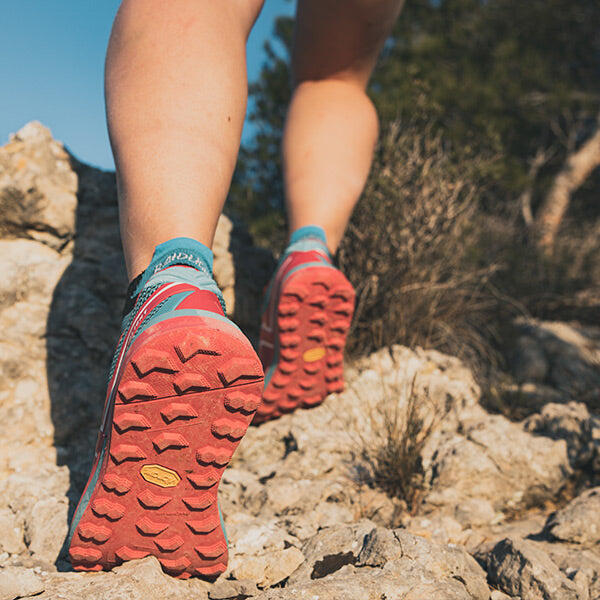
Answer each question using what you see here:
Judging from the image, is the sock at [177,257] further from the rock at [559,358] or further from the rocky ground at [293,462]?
the rock at [559,358]

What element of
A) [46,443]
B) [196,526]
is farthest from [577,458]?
[46,443]

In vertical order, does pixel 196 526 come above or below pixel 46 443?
below

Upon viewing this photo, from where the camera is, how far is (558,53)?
7.47 metres

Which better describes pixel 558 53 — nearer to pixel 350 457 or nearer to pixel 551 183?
pixel 551 183

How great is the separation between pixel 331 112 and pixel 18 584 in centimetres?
164

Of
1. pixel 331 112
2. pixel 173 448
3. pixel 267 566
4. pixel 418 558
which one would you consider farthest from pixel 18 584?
pixel 331 112

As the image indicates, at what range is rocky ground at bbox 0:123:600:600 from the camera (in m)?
1.09

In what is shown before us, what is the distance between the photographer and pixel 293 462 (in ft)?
5.37

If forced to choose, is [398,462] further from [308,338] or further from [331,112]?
[331,112]

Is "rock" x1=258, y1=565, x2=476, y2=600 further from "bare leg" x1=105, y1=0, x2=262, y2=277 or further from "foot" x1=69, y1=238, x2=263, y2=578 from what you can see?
"bare leg" x1=105, y1=0, x2=262, y2=277

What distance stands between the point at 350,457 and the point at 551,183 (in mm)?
6398

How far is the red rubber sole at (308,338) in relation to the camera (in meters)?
1.60

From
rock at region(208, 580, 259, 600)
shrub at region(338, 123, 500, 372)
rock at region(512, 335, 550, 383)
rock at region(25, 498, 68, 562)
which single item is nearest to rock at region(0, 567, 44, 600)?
rock at region(25, 498, 68, 562)

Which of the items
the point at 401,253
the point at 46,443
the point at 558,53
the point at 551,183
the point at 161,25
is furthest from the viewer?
the point at 558,53
